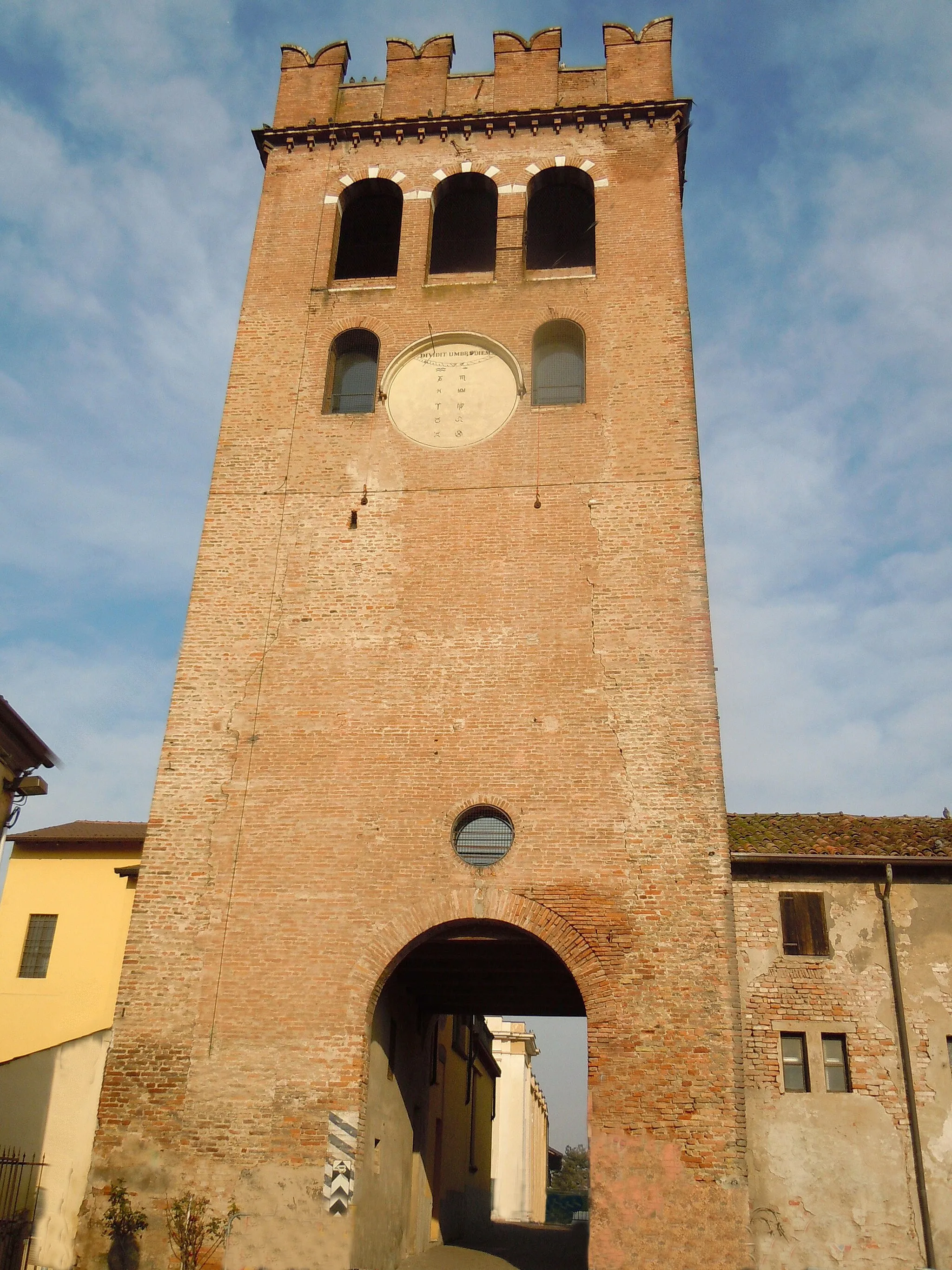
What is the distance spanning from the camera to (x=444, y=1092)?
20125mm

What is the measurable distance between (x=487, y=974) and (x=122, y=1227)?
5.48 m

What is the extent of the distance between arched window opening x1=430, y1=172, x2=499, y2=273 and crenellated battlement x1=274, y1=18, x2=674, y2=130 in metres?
1.27

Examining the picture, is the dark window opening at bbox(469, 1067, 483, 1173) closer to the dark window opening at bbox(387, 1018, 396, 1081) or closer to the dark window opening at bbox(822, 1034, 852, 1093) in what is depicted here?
the dark window opening at bbox(387, 1018, 396, 1081)

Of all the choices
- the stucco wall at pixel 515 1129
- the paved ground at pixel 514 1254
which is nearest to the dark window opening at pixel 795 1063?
the paved ground at pixel 514 1254

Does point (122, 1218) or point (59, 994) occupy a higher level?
point (59, 994)

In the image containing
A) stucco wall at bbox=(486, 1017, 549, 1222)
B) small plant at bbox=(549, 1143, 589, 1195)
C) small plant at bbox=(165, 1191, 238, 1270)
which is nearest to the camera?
small plant at bbox=(165, 1191, 238, 1270)

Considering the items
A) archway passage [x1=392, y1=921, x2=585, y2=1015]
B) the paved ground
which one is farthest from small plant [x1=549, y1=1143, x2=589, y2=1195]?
archway passage [x1=392, y1=921, x2=585, y2=1015]

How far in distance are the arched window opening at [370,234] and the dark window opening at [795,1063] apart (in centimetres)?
1304

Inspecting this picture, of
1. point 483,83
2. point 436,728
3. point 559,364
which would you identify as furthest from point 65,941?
point 483,83

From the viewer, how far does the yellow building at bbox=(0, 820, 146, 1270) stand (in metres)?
12.9

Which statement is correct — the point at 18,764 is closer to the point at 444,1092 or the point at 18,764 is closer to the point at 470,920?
the point at 470,920

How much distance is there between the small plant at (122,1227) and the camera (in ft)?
35.1

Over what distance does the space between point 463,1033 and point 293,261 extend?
631 inches

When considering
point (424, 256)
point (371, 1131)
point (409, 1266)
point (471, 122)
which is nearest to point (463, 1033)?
point (409, 1266)
